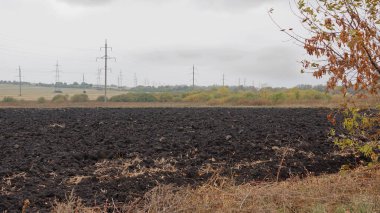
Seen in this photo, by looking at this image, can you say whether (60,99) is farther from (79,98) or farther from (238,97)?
(238,97)

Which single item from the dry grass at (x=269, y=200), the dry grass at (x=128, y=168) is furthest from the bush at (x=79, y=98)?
the dry grass at (x=269, y=200)

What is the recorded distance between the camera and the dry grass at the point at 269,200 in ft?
21.1

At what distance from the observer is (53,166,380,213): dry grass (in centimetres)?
644

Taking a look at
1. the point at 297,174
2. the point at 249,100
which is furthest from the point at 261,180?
the point at 249,100

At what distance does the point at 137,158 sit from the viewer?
39.1 ft

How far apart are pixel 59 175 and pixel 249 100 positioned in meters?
46.1

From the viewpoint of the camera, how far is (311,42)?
7.59 m

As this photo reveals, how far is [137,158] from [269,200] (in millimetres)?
5547

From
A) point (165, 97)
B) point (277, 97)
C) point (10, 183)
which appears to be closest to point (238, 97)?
point (277, 97)

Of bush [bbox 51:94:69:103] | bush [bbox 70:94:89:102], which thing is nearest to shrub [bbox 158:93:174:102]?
bush [bbox 70:94:89:102]

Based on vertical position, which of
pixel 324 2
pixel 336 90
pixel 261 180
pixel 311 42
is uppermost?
pixel 324 2

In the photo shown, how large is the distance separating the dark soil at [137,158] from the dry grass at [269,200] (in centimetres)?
109

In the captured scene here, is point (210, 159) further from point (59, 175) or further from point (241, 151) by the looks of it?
point (59, 175)

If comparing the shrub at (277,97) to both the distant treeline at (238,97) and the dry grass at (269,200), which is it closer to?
the distant treeline at (238,97)
